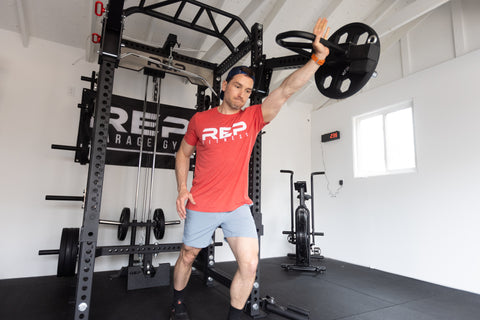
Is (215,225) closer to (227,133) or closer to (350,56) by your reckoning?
(227,133)

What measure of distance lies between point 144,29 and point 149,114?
1.02 meters

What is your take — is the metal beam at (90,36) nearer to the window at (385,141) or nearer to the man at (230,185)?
the man at (230,185)

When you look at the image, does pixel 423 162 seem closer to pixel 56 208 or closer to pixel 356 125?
pixel 356 125

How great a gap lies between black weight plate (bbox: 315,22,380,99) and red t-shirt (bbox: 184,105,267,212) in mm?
453

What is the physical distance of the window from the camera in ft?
12.2

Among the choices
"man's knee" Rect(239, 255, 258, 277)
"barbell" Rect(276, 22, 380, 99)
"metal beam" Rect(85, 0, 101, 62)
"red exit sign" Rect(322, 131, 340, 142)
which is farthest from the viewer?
"red exit sign" Rect(322, 131, 340, 142)

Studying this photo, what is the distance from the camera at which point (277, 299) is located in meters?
2.42

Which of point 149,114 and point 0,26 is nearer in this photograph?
point 0,26

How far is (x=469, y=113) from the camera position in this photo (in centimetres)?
301

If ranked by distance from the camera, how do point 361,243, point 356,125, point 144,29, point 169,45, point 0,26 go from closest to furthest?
1. point 169,45
2. point 0,26
3. point 144,29
4. point 361,243
5. point 356,125

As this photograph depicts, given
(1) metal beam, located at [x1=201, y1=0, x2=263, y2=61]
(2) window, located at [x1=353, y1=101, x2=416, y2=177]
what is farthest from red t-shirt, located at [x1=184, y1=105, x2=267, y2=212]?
(2) window, located at [x1=353, y1=101, x2=416, y2=177]

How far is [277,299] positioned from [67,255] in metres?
1.73

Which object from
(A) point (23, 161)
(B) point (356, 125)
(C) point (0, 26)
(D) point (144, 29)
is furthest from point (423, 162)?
(C) point (0, 26)

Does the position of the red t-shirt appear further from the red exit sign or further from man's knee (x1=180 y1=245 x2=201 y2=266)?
the red exit sign
